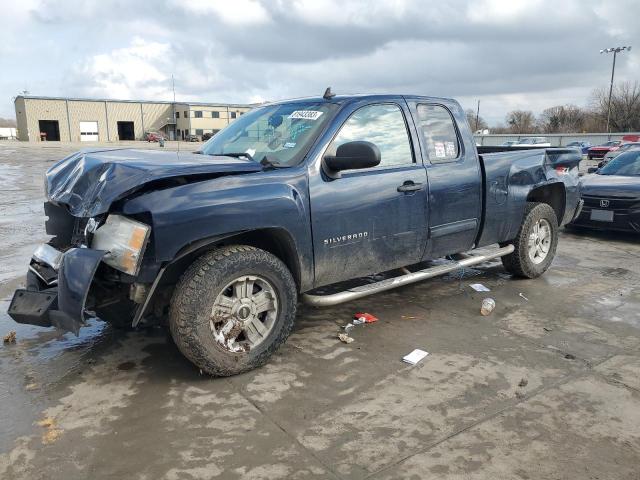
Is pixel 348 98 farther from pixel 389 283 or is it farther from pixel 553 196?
pixel 553 196

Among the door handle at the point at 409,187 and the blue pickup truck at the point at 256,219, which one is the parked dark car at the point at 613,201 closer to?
the blue pickup truck at the point at 256,219

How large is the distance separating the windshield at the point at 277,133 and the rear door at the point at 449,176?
1.02 m

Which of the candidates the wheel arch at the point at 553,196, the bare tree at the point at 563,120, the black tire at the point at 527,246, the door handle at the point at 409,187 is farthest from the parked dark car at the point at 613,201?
the bare tree at the point at 563,120

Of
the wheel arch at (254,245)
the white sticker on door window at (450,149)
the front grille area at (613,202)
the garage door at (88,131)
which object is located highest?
the garage door at (88,131)

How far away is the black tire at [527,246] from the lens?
5.80 metres

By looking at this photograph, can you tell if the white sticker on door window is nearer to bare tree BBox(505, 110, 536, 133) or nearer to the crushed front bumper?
the crushed front bumper

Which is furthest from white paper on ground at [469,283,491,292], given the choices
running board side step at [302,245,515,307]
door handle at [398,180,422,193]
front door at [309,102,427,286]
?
door handle at [398,180,422,193]

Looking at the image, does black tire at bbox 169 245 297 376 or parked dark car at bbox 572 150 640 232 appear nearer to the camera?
black tire at bbox 169 245 297 376

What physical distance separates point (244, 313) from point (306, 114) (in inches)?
66.5

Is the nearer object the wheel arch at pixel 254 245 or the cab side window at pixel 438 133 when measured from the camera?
the wheel arch at pixel 254 245

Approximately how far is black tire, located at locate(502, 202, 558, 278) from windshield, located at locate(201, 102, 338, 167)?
112 inches

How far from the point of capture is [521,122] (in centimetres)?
9344

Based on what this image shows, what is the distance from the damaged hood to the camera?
3158 millimetres

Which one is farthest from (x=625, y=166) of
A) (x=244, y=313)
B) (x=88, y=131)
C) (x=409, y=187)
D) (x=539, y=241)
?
(x=88, y=131)
